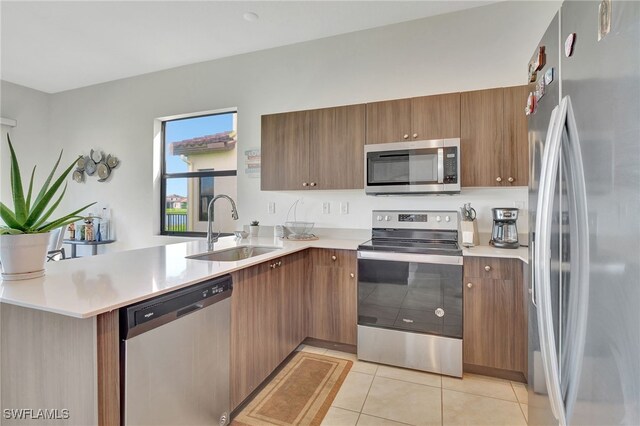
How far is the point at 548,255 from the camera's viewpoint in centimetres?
82

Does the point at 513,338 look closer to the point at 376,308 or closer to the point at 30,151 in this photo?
the point at 376,308

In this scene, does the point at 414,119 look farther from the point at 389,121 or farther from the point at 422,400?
the point at 422,400

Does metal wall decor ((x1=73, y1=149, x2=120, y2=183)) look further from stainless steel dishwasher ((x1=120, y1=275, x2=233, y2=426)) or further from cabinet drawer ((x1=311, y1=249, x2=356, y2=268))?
stainless steel dishwasher ((x1=120, y1=275, x2=233, y2=426))

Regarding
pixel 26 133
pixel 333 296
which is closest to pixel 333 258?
pixel 333 296

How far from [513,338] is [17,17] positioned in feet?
15.8

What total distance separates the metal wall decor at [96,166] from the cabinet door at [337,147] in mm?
2936

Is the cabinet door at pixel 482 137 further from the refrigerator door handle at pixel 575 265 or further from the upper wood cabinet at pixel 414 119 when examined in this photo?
the refrigerator door handle at pixel 575 265

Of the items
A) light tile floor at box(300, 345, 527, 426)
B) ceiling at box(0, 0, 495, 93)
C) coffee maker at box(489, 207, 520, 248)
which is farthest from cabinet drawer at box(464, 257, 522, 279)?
ceiling at box(0, 0, 495, 93)

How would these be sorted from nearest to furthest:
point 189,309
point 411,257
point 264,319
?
1. point 189,309
2. point 264,319
3. point 411,257

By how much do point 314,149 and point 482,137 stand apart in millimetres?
1348

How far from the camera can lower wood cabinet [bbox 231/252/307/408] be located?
1.67 metres

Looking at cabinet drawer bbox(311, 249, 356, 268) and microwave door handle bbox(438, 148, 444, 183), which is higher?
microwave door handle bbox(438, 148, 444, 183)

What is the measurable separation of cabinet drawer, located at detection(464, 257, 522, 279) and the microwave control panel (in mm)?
609

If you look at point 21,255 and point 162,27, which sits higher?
point 162,27
